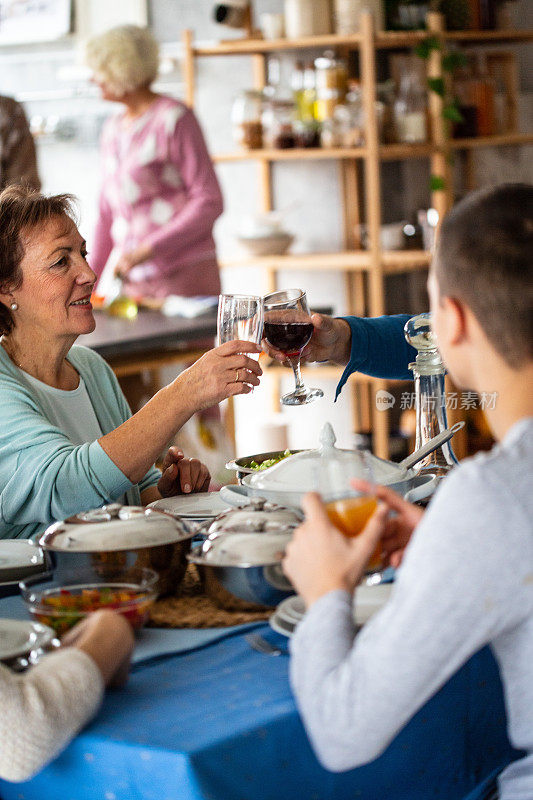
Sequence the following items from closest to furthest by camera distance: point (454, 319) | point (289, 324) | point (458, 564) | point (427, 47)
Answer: point (458, 564)
point (454, 319)
point (289, 324)
point (427, 47)

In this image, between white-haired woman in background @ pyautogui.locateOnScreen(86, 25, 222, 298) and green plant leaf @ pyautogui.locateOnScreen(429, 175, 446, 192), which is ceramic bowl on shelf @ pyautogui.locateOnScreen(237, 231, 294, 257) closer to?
white-haired woman in background @ pyautogui.locateOnScreen(86, 25, 222, 298)

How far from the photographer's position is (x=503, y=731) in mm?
1274

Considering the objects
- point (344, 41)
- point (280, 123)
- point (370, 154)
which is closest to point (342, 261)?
point (370, 154)

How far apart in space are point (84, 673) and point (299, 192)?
413 centimetres

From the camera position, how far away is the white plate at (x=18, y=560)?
1367mm

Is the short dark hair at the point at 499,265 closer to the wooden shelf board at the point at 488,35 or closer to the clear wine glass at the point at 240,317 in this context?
the clear wine glass at the point at 240,317

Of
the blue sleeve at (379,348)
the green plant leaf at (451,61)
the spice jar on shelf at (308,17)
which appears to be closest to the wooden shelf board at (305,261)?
the green plant leaf at (451,61)

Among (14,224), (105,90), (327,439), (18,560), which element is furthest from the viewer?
(105,90)

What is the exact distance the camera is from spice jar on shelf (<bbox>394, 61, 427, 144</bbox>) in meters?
4.32

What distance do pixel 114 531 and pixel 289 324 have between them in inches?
26.8

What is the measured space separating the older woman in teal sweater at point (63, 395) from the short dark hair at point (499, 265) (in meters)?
0.74

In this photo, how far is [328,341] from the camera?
83.4 inches

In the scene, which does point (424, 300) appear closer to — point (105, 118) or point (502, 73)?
point (502, 73)

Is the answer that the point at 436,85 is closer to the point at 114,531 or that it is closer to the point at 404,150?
the point at 404,150
